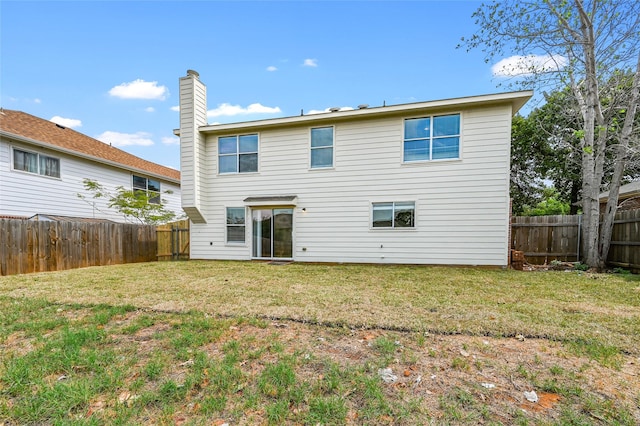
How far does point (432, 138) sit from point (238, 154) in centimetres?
651

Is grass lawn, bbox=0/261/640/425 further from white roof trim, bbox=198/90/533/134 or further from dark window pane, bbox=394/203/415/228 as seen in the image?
white roof trim, bbox=198/90/533/134

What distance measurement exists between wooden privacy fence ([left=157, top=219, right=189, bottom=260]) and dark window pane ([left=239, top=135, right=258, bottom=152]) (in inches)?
176

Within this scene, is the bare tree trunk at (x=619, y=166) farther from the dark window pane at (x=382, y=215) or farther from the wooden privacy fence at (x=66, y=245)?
the wooden privacy fence at (x=66, y=245)

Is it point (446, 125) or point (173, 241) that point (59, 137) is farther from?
point (446, 125)

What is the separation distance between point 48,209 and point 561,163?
2637 centimetres

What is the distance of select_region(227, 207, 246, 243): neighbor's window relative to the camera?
33.3 feet

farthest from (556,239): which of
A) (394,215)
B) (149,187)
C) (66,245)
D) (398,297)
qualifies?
(149,187)

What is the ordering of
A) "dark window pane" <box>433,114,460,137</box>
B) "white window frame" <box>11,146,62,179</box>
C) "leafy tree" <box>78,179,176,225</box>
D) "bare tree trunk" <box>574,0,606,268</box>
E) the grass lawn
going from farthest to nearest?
"leafy tree" <box>78,179,176,225</box> < "white window frame" <box>11,146,62,179</box> < "dark window pane" <box>433,114,460,137</box> < "bare tree trunk" <box>574,0,606,268</box> < the grass lawn

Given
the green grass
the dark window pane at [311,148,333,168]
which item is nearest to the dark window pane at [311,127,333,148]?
the dark window pane at [311,148,333,168]

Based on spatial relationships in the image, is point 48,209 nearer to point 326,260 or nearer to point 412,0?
point 326,260

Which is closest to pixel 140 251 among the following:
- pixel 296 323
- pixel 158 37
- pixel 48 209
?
pixel 48 209

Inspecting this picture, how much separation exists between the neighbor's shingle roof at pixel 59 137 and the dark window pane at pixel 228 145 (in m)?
6.57

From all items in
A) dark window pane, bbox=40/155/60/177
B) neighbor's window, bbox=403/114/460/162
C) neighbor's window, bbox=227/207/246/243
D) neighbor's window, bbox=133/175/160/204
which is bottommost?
neighbor's window, bbox=227/207/246/243

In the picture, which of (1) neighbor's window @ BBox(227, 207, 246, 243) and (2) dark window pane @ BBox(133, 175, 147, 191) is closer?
(1) neighbor's window @ BBox(227, 207, 246, 243)
